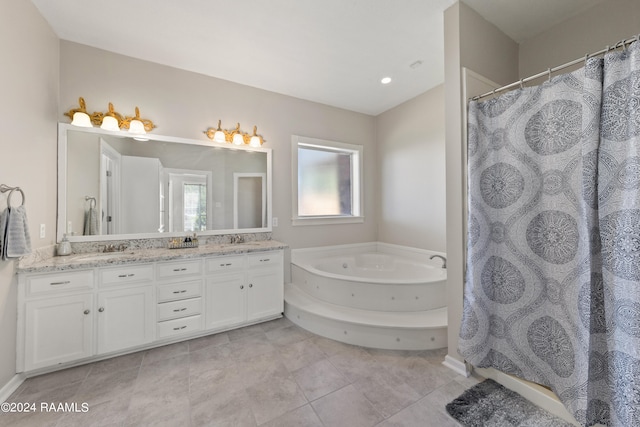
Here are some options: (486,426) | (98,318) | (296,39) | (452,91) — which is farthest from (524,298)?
(98,318)

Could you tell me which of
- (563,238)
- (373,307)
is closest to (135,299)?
(373,307)

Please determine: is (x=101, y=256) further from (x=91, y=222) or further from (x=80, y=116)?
(x=80, y=116)

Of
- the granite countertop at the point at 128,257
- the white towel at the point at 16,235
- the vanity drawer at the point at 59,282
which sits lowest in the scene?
the vanity drawer at the point at 59,282

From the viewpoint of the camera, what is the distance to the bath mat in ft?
4.50

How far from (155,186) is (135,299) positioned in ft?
3.83

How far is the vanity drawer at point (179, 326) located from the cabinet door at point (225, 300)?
10 cm

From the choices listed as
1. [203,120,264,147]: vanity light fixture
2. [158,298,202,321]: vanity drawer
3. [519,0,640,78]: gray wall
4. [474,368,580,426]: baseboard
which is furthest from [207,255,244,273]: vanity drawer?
[519,0,640,78]: gray wall

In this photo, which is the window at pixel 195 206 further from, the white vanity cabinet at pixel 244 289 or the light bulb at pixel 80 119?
the light bulb at pixel 80 119

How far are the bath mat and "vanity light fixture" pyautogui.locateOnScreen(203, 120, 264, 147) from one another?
122 inches

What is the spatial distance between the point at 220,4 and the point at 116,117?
1.50m

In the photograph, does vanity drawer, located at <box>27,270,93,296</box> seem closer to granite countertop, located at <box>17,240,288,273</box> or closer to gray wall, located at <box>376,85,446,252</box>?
granite countertop, located at <box>17,240,288,273</box>

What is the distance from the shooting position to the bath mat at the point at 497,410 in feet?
4.50

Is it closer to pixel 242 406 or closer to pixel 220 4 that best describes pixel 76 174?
pixel 220 4

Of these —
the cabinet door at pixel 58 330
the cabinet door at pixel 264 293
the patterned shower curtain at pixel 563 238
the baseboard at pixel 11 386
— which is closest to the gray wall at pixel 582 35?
the patterned shower curtain at pixel 563 238
